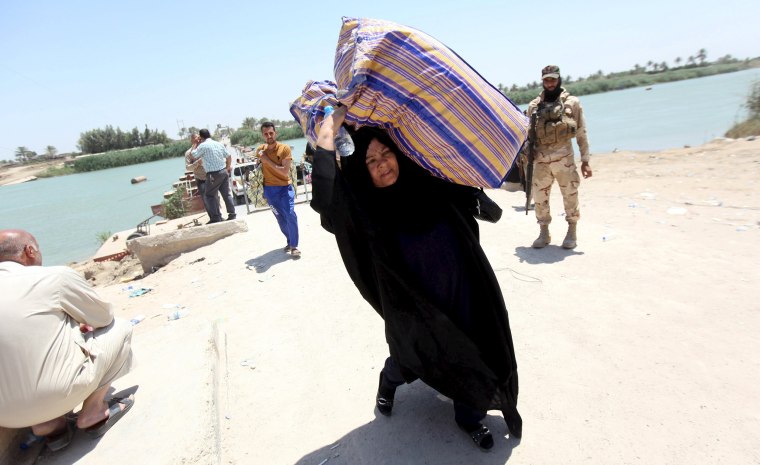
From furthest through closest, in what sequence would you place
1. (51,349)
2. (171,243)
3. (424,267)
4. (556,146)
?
(171,243) < (556,146) < (51,349) < (424,267)

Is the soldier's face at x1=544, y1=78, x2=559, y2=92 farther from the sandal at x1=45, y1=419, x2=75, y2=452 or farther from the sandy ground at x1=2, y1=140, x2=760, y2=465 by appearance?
the sandal at x1=45, y1=419, x2=75, y2=452

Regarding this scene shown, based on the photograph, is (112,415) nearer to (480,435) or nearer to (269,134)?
(480,435)

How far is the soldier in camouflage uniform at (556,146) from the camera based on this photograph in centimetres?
464

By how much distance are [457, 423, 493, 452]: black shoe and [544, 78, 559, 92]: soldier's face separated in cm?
379

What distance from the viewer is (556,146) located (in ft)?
15.9

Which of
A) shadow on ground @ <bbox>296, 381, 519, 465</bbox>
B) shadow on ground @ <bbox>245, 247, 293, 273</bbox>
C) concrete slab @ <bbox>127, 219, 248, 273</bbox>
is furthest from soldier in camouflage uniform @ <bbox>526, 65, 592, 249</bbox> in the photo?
concrete slab @ <bbox>127, 219, 248, 273</bbox>

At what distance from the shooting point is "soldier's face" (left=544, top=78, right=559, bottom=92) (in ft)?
15.2

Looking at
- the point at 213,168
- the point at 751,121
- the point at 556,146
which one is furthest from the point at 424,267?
the point at 751,121

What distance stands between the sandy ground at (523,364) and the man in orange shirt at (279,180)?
640mm

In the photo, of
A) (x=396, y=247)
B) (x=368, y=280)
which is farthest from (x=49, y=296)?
(x=396, y=247)

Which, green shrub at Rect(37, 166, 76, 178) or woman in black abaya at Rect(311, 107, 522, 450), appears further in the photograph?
green shrub at Rect(37, 166, 76, 178)

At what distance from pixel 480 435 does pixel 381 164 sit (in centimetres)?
147

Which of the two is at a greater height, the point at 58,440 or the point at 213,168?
the point at 213,168

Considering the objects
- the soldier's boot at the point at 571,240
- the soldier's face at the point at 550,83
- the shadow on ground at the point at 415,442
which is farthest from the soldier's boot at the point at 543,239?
the shadow on ground at the point at 415,442
